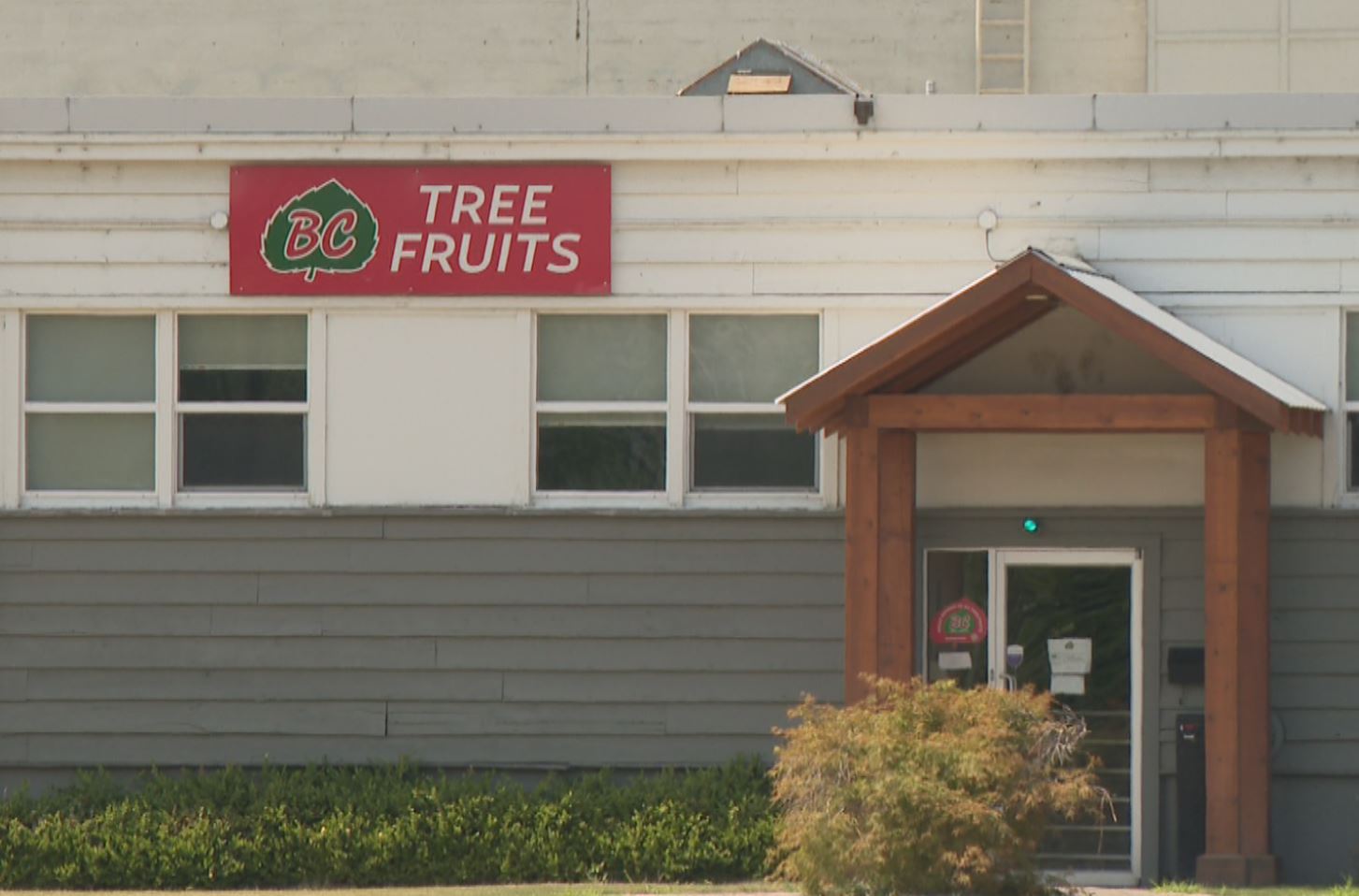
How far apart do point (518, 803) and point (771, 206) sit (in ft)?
14.0

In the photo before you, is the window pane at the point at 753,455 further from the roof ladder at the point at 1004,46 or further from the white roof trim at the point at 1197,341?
the roof ladder at the point at 1004,46

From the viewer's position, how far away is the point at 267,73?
83.0ft

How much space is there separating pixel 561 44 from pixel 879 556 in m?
12.2

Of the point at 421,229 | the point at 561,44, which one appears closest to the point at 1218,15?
the point at 561,44

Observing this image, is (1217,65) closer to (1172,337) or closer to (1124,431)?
(1124,431)

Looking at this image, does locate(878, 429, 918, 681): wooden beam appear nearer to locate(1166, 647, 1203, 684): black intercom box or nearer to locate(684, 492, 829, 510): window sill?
locate(684, 492, 829, 510): window sill

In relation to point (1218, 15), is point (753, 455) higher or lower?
lower

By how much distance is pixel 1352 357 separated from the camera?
575 inches

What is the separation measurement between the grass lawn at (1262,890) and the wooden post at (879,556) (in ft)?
6.72

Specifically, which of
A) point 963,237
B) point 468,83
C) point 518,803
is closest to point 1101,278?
point 963,237

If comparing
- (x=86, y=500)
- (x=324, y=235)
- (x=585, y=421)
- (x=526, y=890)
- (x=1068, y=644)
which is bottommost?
(x=526, y=890)

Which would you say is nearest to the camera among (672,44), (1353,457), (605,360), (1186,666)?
(1186,666)

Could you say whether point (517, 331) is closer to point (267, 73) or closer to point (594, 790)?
point (594, 790)

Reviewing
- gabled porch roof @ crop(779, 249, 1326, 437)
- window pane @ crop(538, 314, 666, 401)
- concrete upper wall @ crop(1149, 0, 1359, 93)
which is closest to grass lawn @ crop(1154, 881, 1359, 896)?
gabled porch roof @ crop(779, 249, 1326, 437)
